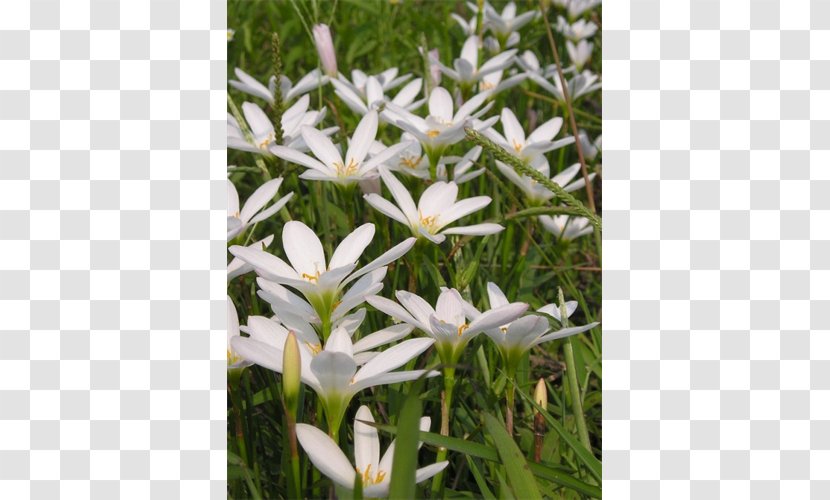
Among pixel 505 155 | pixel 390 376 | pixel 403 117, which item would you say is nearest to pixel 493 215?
pixel 403 117

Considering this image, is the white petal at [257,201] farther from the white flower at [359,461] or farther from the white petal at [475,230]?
the white flower at [359,461]

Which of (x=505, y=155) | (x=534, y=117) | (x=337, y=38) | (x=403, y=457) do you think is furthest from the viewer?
(x=337, y=38)

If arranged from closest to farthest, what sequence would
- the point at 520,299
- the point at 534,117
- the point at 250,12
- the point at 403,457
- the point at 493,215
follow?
1. the point at 403,457
2. the point at 520,299
3. the point at 493,215
4. the point at 534,117
5. the point at 250,12

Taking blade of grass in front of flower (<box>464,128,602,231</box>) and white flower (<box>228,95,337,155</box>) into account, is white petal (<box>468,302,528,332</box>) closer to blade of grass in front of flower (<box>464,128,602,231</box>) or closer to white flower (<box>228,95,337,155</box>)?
blade of grass in front of flower (<box>464,128,602,231</box>)

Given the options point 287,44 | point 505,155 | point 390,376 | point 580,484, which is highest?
point 287,44

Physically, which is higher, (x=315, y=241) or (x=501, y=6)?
(x=501, y=6)

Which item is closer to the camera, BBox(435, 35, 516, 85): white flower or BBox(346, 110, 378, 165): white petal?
BBox(346, 110, 378, 165): white petal

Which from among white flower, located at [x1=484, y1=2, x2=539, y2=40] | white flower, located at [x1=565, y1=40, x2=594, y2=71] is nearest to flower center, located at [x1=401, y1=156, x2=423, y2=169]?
white flower, located at [x1=484, y1=2, x2=539, y2=40]

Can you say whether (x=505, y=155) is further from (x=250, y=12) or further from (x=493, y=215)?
(x=250, y=12)

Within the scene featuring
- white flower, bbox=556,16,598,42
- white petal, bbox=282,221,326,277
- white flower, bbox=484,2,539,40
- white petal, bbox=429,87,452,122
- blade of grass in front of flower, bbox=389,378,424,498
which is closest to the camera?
blade of grass in front of flower, bbox=389,378,424,498
